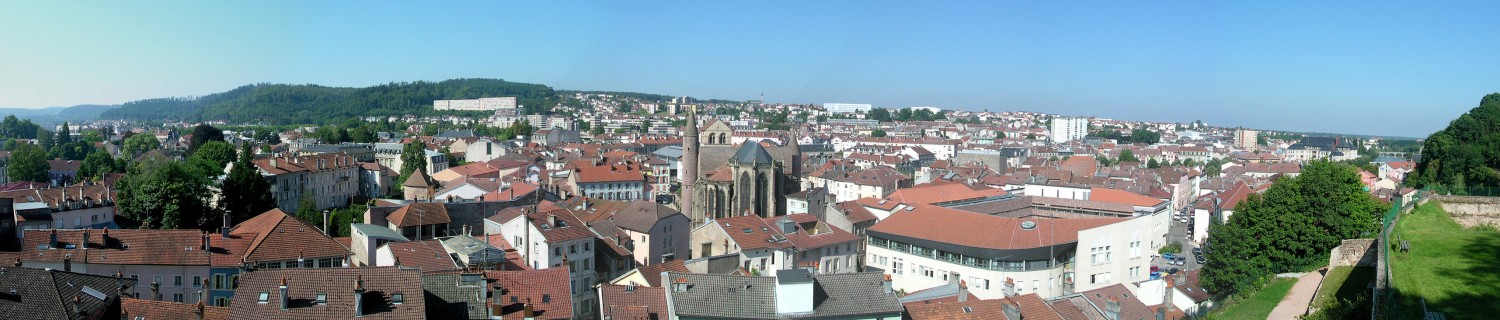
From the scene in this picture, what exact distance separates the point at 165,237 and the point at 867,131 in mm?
165094

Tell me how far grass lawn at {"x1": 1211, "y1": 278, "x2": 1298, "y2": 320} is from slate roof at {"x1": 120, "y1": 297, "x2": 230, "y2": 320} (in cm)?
2369

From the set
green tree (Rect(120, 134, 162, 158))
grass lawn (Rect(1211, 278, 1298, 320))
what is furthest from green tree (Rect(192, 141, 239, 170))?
grass lawn (Rect(1211, 278, 1298, 320))

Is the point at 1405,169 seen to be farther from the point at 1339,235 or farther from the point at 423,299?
the point at 423,299

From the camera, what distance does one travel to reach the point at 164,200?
42719 mm

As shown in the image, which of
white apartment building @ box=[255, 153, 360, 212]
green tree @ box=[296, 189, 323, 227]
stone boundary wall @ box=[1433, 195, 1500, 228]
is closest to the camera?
stone boundary wall @ box=[1433, 195, 1500, 228]

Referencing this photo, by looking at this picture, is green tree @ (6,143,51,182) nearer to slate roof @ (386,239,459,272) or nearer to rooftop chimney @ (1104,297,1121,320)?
slate roof @ (386,239,459,272)

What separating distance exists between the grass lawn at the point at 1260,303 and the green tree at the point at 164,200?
39.8 meters

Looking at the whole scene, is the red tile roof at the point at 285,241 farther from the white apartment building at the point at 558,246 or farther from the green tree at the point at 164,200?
the green tree at the point at 164,200

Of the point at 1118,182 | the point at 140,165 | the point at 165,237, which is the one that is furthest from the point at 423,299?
the point at 1118,182

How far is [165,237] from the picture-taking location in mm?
30469

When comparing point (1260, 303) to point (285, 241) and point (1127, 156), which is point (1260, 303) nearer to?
point (285, 241)

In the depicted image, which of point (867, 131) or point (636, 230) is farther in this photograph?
point (867, 131)

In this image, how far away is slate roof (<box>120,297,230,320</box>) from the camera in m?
21.3

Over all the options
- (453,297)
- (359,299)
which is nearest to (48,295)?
(359,299)
